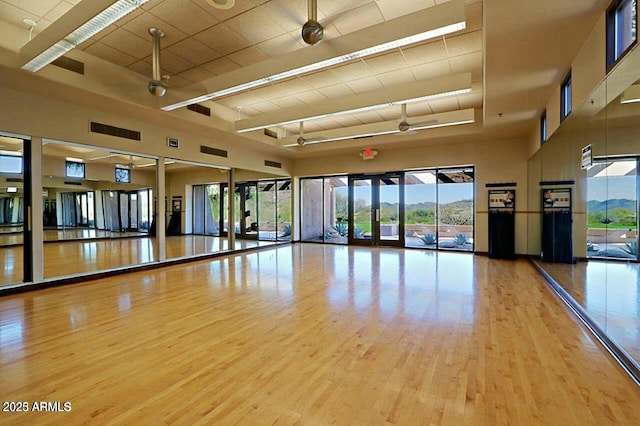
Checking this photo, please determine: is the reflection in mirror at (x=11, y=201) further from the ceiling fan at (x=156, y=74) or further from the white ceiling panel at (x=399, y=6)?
the white ceiling panel at (x=399, y=6)

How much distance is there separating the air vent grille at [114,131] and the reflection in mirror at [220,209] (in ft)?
8.15

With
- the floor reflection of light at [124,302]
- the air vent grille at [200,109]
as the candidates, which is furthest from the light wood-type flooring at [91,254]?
the air vent grille at [200,109]


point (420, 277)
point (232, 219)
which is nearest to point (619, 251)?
point (420, 277)

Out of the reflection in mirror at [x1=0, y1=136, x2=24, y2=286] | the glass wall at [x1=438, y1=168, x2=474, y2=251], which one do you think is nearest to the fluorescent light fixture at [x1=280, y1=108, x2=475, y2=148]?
the glass wall at [x1=438, y1=168, x2=474, y2=251]

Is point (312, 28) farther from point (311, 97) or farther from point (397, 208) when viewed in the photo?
point (397, 208)

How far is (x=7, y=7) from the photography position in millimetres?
3805

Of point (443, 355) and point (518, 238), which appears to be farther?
point (518, 238)

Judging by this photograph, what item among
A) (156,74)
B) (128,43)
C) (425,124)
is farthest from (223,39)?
(425,124)

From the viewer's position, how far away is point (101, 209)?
884 cm

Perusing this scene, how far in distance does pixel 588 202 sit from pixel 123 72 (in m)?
7.80

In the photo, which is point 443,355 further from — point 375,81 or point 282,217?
point 282,217

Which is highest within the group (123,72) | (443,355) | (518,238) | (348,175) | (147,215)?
(123,72)

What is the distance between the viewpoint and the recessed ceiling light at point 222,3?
3633mm

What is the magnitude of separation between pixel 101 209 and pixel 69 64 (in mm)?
5200
